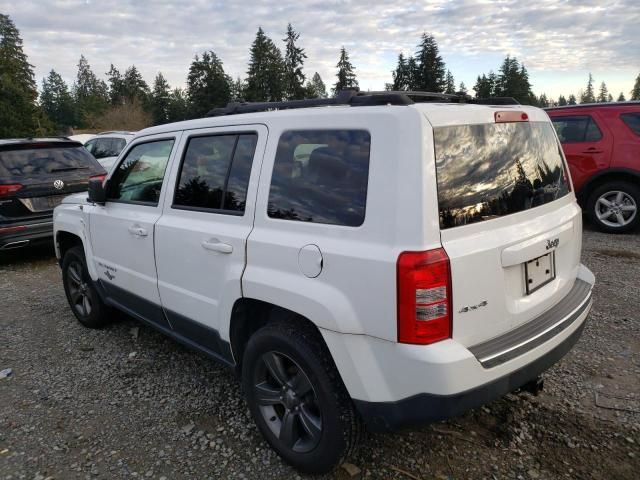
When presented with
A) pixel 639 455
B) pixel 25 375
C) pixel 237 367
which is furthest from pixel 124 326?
pixel 639 455

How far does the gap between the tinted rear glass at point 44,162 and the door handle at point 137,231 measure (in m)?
4.23

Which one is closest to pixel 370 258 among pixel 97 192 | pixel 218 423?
pixel 218 423

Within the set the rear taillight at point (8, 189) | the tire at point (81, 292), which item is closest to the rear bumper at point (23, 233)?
the rear taillight at point (8, 189)

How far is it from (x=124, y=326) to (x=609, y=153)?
23.1 feet

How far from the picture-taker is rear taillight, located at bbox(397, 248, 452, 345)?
186 cm

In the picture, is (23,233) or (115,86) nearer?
(23,233)

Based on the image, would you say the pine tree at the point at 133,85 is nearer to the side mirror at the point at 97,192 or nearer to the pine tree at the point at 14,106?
the pine tree at the point at 14,106

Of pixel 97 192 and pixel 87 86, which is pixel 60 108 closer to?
pixel 87 86

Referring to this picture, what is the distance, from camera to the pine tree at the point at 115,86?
88000 mm

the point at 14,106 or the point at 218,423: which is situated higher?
the point at 14,106

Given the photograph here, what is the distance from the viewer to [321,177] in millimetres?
2264

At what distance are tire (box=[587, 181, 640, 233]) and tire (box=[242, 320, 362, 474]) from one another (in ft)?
21.6

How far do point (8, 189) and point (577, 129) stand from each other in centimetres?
843

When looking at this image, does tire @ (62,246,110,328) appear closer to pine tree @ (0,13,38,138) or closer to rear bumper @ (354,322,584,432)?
rear bumper @ (354,322,584,432)
